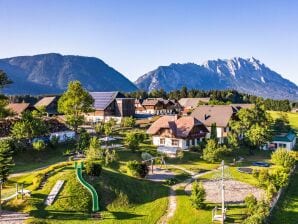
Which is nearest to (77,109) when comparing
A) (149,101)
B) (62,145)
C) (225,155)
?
(62,145)

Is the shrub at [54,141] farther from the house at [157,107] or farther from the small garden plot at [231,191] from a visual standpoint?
the house at [157,107]

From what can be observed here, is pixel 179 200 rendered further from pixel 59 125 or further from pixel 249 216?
pixel 59 125

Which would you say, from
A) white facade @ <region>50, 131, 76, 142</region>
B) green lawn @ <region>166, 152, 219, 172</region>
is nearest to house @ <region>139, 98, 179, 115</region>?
white facade @ <region>50, 131, 76, 142</region>

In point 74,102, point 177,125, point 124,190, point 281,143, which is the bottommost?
point 124,190

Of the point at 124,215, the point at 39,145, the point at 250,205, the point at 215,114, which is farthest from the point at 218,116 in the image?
the point at 124,215

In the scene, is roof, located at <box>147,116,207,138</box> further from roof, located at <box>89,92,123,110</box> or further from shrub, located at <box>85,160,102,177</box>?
roof, located at <box>89,92,123,110</box>

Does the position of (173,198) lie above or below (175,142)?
below

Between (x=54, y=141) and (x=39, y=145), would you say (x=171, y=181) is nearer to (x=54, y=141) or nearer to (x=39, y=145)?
(x=39, y=145)
